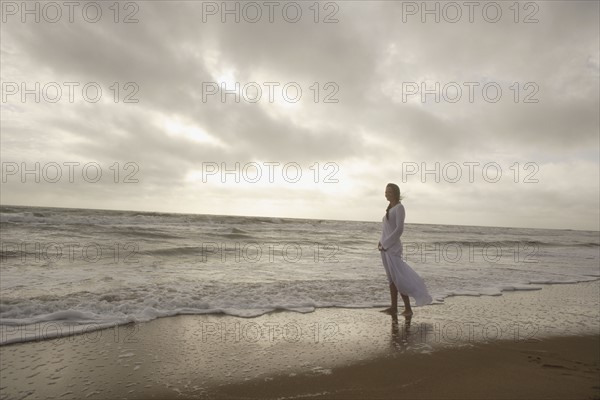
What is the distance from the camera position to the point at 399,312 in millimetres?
5875

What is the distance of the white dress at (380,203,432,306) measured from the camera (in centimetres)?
574

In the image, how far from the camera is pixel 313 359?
12.2 ft

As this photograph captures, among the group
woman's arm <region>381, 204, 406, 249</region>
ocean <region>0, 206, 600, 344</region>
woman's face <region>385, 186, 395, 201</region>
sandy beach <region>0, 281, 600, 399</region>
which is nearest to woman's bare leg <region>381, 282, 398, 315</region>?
sandy beach <region>0, 281, 600, 399</region>

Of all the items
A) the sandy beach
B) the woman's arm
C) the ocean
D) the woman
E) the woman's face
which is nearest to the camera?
the sandy beach

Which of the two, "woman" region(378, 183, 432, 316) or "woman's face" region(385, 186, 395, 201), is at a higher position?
"woman's face" region(385, 186, 395, 201)

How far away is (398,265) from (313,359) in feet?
8.75

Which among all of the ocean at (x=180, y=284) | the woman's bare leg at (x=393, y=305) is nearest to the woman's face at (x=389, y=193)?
the woman's bare leg at (x=393, y=305)

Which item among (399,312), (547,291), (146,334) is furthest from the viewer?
(547,291)

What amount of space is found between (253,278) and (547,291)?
6.68m

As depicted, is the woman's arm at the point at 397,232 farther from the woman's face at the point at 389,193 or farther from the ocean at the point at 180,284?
the ocean at the point at 180,284

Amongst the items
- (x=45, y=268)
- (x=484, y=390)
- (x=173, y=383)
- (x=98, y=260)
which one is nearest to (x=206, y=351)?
(x=173, y=383)

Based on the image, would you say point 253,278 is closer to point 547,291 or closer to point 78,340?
point 78,340

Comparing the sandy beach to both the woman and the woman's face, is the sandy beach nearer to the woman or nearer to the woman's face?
the woman

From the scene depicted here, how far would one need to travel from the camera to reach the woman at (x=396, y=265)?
5734mm
